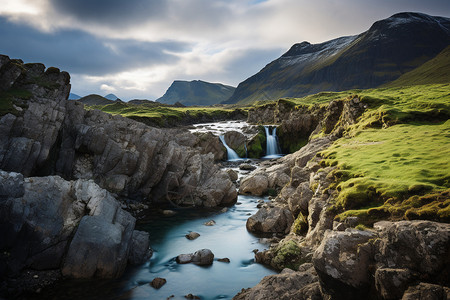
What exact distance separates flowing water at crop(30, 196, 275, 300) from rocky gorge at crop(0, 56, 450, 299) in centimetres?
115

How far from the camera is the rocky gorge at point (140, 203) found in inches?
481

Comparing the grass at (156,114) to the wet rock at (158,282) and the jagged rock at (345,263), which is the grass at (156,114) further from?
the jagged rock at (345,263)

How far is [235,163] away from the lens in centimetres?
7631

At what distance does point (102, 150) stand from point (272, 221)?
28.7 meters

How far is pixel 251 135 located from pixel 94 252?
7641 centimetres

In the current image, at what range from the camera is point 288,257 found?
22578 millimetres

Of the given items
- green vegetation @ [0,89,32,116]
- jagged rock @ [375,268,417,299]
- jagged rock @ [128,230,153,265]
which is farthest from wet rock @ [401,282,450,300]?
green vegetation @ [0,89,32,116]

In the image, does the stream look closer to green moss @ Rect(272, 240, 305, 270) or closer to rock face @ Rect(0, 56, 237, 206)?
green moss @ Rect(272, 240, 305, 270)

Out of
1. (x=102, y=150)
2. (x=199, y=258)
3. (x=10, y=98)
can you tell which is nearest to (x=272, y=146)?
(x=102, y=150)

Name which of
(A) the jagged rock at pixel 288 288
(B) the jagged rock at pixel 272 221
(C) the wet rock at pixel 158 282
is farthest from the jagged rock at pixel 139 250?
(B) the jagged rock at pixel 272 221

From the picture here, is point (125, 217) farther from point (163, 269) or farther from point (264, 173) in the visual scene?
point (264, 173)

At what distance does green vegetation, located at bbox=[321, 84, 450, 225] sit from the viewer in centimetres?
1617

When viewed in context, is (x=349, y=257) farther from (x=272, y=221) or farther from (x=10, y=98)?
(x=10, y=98)

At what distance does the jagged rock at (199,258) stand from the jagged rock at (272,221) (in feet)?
27.1
